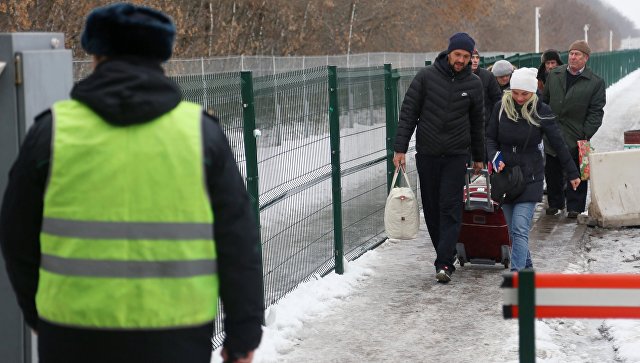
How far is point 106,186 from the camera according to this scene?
9.85ft

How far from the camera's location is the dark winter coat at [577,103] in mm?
12094

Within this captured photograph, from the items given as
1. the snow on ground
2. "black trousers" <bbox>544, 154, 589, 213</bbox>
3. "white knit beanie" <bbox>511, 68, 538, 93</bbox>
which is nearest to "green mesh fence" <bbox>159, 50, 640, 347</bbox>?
the snow on ground

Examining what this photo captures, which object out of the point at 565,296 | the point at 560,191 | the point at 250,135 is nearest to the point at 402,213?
the point at 250,135

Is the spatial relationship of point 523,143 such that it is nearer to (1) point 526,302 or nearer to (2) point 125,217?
(1) point 526,302

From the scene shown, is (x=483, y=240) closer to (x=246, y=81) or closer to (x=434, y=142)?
(x=434, y=142)

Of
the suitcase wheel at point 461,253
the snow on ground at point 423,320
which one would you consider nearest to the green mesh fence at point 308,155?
the snow on ground at point 423,320

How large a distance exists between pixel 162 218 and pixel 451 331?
4557mm

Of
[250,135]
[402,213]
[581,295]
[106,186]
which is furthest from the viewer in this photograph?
[402,213]

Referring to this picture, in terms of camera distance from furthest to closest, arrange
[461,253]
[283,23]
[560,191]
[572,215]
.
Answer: [283,23], [560,191], [572,215], [461,253]

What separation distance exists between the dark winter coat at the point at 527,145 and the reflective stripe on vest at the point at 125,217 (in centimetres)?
564

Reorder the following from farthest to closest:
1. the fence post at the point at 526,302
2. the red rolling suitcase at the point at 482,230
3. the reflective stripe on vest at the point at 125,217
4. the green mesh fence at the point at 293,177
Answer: the red rolling suitcase at the point at 482,230 < the green mesh fence at the point at 293,177 < the fence post at the point at 526,302 < the reflective stripe on vest at the point at 125,217

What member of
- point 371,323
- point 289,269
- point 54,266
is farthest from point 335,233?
point 54,266

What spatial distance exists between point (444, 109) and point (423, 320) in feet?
6.05

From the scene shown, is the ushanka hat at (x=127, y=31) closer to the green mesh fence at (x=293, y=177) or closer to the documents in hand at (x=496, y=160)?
the green mesh fence at (x=293, y=177)
